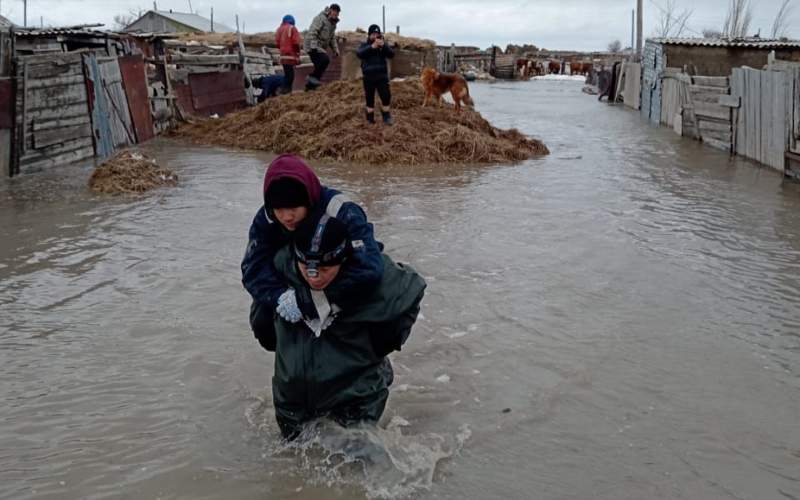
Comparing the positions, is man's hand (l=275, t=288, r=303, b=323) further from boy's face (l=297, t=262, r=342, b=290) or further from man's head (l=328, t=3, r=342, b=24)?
man's head (l=328, t=3, r=342, b=24)

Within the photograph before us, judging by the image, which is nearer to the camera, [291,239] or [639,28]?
[291,239]

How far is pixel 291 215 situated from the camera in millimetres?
2719

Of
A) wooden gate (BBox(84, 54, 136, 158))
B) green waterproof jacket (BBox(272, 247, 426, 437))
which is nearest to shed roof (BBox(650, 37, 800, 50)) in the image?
wooden gate (BBox(84, 54, 136, 158))

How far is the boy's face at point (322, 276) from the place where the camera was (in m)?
2.78

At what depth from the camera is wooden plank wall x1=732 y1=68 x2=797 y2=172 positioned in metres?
10.8

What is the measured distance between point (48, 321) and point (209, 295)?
1052mm

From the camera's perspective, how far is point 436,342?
466cm

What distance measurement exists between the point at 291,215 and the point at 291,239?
175mm

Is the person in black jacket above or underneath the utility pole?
underneath

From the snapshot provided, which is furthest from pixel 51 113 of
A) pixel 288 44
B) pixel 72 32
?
pixel 288 44

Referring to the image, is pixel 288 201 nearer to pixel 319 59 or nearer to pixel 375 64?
pixel 375 64

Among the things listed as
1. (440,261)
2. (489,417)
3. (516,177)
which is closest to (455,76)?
(516,177)

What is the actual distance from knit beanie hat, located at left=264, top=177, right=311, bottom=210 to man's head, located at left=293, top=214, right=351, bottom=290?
0.30ft

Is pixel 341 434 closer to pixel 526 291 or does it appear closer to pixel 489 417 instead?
pixel 489 417
